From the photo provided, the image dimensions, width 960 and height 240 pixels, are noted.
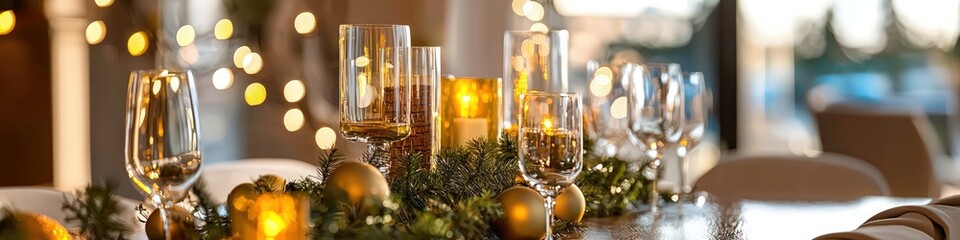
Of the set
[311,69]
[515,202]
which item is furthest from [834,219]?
[311,69]

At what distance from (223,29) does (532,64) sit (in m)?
2.40

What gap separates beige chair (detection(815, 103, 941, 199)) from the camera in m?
3.77

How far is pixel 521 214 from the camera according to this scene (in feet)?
3.81

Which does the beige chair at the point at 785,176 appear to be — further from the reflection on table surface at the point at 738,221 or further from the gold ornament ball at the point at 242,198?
the gold ornament ball at the point at 242,198

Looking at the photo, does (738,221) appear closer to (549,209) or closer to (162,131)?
(549,209)

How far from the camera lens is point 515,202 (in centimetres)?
117

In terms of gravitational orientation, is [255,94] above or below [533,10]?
below

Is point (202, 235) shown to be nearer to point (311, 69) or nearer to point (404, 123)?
point (404, 123)

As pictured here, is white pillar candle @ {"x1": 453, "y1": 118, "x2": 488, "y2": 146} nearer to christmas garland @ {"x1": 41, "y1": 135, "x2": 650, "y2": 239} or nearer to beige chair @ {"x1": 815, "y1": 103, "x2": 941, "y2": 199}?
christmas garland @ {"x1": 41, "y1": 135, "x2": 650, "y2": 239}

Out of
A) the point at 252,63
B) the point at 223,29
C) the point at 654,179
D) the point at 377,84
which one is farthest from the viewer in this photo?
the point at 252,63

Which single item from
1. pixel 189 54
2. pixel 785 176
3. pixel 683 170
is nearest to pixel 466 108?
pixel 683 170

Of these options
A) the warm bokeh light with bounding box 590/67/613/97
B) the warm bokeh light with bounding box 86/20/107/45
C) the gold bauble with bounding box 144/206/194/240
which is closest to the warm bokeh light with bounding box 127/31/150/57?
the warm bokeh light with bounding box 86/20/107/45

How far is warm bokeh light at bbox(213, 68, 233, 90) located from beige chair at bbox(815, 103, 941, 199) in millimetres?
1888

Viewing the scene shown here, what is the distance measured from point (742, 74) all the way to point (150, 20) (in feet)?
8.60
